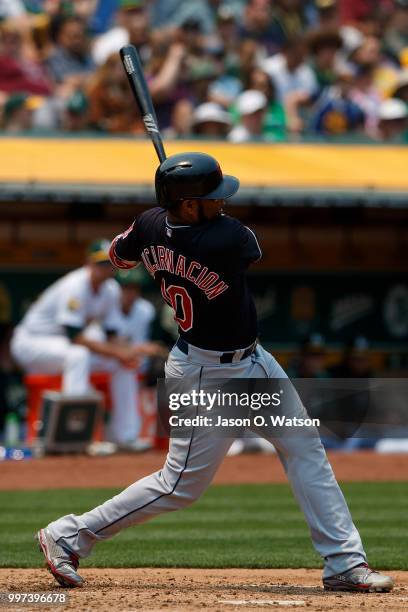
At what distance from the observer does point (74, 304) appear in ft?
34.7

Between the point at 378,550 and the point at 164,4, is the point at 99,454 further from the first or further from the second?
the point at 164,4

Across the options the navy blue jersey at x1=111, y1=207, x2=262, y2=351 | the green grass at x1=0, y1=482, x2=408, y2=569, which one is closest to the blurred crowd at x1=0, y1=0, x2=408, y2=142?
the green grass at x1=0, y1=482, x2=408, y2=569

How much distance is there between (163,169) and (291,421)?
1096mm

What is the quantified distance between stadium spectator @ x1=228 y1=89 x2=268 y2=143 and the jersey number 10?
7.47 metres

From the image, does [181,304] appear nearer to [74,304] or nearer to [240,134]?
[74,304]

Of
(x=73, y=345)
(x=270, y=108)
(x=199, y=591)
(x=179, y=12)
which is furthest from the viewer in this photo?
(x=179, y=12)

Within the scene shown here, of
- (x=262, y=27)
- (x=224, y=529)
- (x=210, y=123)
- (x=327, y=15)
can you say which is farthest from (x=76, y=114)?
(x=224, y=529)

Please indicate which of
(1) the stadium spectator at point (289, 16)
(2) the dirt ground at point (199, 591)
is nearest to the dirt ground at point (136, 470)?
(2) the dirt ground at point (199, 591)

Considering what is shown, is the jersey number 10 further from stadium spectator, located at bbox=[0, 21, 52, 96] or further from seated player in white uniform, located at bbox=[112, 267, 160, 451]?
stadium spectator, located at bbox=[0, 21, 52, 96]

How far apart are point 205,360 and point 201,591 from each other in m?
0.93

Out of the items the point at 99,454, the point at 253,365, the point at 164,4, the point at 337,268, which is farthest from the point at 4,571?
the point at 164,4

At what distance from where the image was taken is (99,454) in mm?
10633

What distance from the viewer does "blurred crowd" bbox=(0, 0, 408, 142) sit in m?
11.9

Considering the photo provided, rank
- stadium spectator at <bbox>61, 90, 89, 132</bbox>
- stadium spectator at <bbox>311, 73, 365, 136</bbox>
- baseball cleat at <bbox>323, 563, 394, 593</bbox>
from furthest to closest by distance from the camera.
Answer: stadium spectator at <bbox>311, 73, 365, 136</bbox>, stadium spectator at <bbox>61, 90, 89, 132</bbox>, baseball cleat at <bbox>323, 563, 394, 593</bbox>
